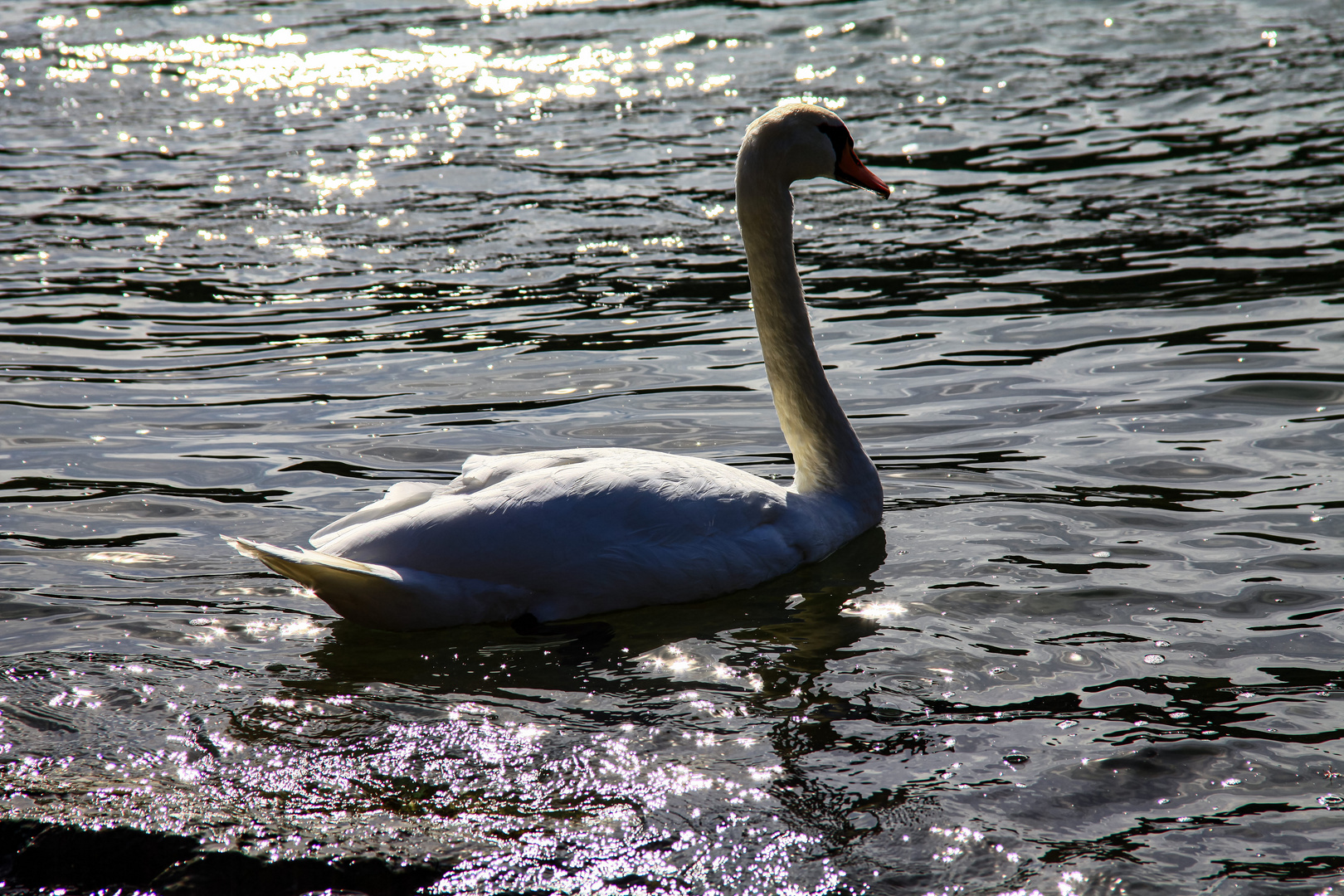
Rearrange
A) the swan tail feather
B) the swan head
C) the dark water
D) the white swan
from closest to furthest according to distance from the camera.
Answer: the dark water → the swan tail feather → the white swan → the swan head

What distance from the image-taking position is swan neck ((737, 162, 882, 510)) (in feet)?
17.6

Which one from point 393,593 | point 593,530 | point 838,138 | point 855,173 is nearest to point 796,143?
point 838,138

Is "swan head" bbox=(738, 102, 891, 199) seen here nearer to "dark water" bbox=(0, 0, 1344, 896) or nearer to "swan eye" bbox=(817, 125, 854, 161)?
"swan eye" bbox=(817, 125, 854, 161)

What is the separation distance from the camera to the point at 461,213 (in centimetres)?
1109

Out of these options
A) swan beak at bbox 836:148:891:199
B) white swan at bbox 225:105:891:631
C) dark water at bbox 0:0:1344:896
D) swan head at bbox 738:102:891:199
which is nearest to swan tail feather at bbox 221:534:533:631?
white swan at bbox 225:105:891:631

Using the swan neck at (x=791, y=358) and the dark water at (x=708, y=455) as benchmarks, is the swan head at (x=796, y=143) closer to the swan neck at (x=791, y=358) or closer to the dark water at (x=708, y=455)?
the swan neck at (x=791, y=358)

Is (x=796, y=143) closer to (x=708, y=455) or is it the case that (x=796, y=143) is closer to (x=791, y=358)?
(x=791, y=358)

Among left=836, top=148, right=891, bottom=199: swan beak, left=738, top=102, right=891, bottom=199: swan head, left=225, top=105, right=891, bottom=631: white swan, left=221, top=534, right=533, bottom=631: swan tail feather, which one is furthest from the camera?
left=836, top=148, right=891, bottom=199: swan beak

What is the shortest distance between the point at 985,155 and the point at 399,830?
1048 centimetres

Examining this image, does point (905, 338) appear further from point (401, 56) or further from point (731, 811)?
point (401, 56)

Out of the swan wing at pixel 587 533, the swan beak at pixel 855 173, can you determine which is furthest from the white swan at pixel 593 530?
the swan beak at pixel 855 173

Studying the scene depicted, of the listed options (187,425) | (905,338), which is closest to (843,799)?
(187,425)

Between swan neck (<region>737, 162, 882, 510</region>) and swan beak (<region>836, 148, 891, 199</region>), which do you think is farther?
swan beak (<region>836, 148, 891, 199</region>)

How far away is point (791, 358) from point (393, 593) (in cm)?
206
